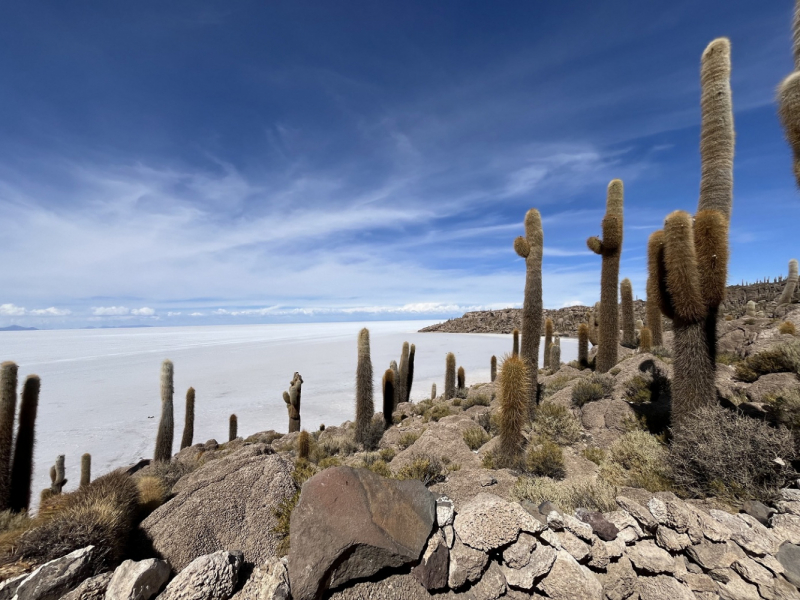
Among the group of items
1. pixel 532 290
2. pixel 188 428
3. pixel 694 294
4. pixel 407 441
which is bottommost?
pixel 188 428

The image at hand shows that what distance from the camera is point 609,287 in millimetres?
12930

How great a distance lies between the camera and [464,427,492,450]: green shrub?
29.7 feet

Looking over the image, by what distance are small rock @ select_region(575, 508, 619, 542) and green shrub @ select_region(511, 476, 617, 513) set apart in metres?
0.53

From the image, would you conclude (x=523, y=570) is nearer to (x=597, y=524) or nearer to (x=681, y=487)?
(x=597, y=524)

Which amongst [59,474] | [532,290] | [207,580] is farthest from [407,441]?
[59,474]

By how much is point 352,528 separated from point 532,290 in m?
9.66

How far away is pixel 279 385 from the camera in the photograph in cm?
3036

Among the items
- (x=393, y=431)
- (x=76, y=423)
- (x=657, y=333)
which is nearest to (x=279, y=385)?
(x=76, y=423)

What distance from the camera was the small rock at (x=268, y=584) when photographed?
295 cm

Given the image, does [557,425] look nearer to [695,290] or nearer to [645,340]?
[695,290]

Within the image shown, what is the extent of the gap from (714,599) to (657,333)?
14757 mm

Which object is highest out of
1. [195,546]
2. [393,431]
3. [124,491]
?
[124,491]

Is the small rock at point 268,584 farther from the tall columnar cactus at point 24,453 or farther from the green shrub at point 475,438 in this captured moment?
the tall columnar cactus at point 24,453

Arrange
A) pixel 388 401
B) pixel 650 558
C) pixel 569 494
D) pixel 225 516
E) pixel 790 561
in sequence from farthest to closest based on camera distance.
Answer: pixel 388 401, pixel 569 494, pixel 225 516, pixel 650 558, pixel 790 561
